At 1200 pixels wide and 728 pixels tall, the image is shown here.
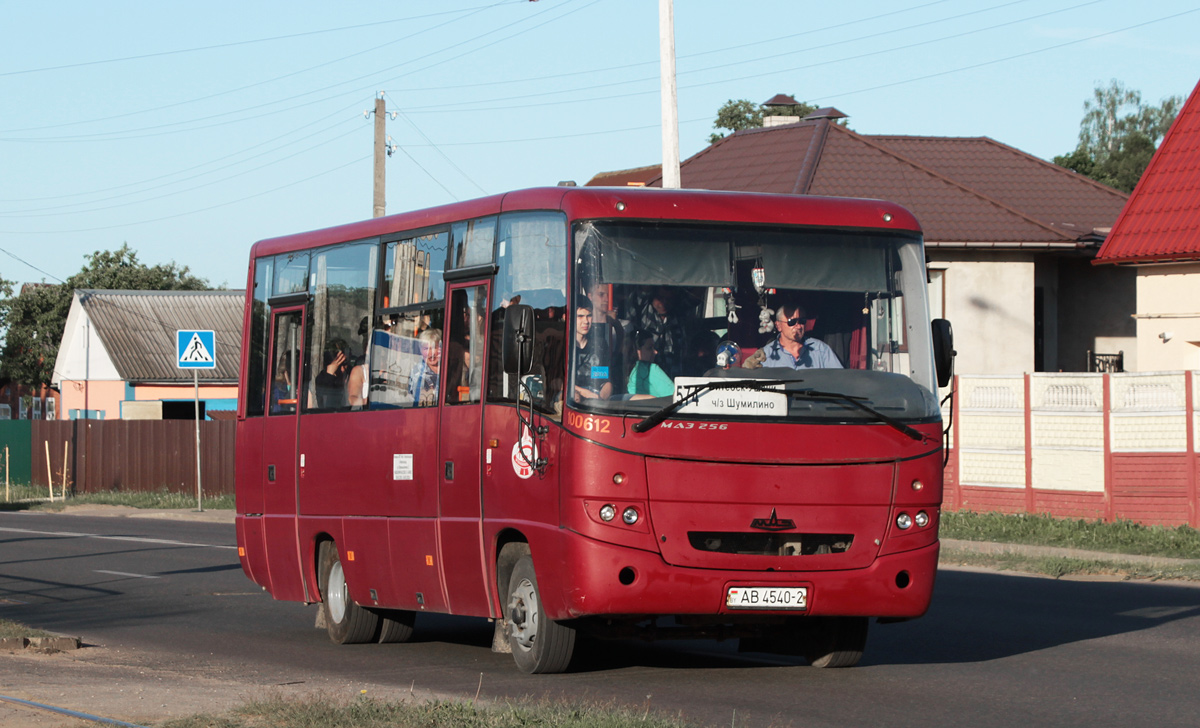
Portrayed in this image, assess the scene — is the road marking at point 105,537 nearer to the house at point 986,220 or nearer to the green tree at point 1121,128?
the house at point 986,220

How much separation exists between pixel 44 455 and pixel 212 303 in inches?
683

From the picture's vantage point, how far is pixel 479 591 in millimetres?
10320

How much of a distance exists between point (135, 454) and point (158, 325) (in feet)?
61.5

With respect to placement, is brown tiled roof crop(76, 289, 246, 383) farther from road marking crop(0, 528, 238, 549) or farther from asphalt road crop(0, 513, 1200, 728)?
asphalt road crop(0, 513, 1200, 728)

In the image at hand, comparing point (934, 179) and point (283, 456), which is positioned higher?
point (934, 179)

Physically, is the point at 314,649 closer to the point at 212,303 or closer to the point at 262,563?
the point at 262,563

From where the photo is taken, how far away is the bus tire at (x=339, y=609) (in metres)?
12.3

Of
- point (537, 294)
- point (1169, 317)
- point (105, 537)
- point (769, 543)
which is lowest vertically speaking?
point (105, 537)

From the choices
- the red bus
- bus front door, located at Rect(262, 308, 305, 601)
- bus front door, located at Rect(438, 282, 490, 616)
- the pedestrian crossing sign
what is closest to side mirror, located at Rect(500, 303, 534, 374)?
the red bus

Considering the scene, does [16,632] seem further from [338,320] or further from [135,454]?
[135,454]

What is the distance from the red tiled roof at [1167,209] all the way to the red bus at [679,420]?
16.7 m

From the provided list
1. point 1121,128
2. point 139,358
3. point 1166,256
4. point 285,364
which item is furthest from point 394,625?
point 1121,128

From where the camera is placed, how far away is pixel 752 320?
9406mm

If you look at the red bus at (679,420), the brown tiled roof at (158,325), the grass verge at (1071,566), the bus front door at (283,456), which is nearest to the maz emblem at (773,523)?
the red bus at (679,420)
